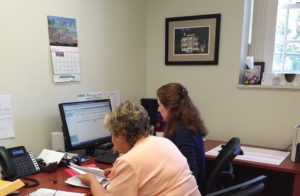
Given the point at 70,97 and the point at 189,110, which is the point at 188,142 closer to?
the point at 189,110

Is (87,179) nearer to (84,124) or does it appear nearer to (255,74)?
(84,124)

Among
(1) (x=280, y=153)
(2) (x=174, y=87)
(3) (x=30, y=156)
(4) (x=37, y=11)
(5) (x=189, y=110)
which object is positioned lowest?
(1) (x=280, y=153)

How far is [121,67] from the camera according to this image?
8.66ft

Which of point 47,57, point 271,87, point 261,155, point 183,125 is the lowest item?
point 261,155

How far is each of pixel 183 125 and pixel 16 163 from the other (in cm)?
100

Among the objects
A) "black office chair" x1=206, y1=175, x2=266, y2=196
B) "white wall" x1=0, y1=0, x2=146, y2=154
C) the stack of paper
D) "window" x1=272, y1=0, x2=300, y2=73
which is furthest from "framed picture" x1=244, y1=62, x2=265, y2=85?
the stack of paper

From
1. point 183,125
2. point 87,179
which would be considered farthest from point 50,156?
point 183,125

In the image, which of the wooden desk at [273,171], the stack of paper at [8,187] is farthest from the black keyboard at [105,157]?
the wooden desk at [273,171]

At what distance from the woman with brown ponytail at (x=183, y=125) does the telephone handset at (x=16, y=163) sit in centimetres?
84

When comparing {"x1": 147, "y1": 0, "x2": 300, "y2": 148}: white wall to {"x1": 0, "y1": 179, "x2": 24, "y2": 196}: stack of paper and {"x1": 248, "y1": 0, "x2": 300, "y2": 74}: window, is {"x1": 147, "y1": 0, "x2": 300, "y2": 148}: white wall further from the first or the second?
{"x1": 0, "y1": 179, "x2": 24, "y2": 196}: stack of paper

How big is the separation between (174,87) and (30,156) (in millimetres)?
987

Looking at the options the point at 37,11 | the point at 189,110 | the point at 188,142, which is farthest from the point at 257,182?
the point at 37,11

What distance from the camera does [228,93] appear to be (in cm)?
261

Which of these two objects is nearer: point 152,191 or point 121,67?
point 152,191
